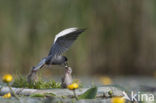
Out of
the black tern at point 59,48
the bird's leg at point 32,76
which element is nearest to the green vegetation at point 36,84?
the bird's leg at point 32,76

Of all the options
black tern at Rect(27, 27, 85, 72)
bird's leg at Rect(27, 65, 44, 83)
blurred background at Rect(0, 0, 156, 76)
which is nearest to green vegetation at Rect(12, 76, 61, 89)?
bird's leg at Rect(27, 65, 44, 83)

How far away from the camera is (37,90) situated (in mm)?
3896

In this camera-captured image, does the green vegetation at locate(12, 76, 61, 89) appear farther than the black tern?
Yes

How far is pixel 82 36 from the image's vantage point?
8.02 m

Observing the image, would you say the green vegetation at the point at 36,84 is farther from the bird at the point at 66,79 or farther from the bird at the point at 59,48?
the bird at the point at 66,79

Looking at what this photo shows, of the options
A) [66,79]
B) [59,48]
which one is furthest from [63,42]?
[66,79]

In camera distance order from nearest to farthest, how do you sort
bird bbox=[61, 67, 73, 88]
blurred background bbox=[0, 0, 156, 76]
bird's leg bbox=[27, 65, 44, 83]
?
bird bbox=[61, 67, 73, 88] < bird's leg bbox=[27, 65, 44, 83] < blurred background bbox=[0, 0, 156, 76]

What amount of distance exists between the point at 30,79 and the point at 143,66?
14.1 ft

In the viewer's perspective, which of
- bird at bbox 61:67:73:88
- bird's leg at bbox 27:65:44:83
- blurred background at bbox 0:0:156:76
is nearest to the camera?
bird at bbox 61:67:73:88

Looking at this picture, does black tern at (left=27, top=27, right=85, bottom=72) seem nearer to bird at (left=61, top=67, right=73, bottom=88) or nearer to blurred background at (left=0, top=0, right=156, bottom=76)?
bird at (left=61, top=67, right=73, bottom=88)

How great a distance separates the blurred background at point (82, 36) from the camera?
26.0 feet

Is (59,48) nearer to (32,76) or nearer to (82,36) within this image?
(32,76)

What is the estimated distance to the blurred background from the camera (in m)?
7.91

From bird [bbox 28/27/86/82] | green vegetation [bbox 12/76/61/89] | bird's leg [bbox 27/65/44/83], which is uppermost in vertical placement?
bird [bbox 28/27/86/82]
